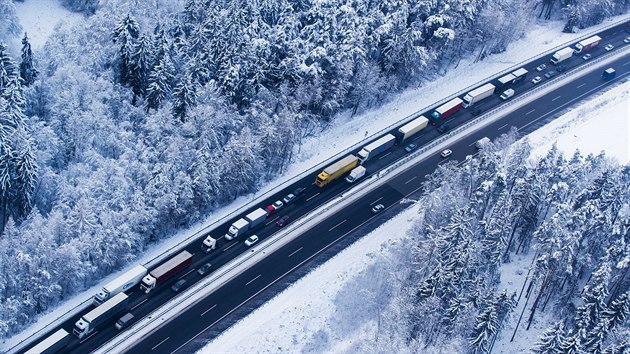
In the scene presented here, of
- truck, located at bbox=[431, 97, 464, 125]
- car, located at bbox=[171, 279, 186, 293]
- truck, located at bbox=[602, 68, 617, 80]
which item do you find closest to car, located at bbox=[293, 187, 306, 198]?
car, located at bbox=[171, 279, 186, 293]

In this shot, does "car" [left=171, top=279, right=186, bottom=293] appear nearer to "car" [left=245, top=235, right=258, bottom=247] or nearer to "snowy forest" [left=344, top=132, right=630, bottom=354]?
"car" [left=245, top=235, right=258, bottom=247]

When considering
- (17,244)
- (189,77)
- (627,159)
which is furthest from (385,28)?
(17,244)

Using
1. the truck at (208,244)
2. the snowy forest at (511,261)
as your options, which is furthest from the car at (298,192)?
the snowy forest at (511,261)

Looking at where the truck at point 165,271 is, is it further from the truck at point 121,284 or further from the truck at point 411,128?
the truck at point 411,128

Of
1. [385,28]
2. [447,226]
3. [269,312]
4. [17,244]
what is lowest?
[269,312]

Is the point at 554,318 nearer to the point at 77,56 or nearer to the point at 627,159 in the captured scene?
the point at 627,159

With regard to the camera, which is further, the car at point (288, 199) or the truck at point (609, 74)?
the truck at point (609, 74)
